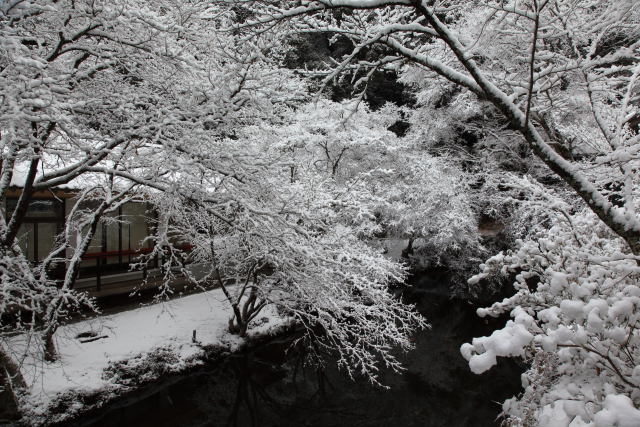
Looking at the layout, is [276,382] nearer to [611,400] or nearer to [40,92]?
[40,92]

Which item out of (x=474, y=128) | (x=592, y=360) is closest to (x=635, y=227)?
(x=592, y=360)

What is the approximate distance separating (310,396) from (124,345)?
15.1ft

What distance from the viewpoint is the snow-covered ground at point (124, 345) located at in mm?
7363

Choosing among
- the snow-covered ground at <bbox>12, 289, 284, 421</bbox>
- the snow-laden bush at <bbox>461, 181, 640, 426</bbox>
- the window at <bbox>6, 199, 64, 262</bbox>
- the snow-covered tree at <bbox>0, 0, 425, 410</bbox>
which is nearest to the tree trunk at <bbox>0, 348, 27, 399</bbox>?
the snow-covered tree at <bbox>0, 0, 425, 410</bbox>

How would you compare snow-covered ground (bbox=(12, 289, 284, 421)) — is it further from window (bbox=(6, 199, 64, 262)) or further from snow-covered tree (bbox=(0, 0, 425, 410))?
window (bbox=(6, 199, 64, 262))

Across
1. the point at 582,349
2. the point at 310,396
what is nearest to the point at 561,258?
the point at 582,349

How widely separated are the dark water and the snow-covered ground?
541mm

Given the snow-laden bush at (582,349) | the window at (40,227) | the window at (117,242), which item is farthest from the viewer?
the window at (117,242)

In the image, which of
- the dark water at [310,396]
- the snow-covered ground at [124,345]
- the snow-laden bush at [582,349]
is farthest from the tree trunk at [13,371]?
the snow-laden bush at [582,349]

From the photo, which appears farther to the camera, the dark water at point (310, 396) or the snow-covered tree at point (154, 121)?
the dark water at point (310, 396)

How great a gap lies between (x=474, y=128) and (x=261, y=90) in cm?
1017

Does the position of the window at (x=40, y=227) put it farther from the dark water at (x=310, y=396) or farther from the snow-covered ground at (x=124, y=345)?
the dark water at (x=310, y=396)

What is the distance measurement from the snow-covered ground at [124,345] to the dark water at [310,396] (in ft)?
1.78

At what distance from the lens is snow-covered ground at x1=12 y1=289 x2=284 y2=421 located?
7.36 metres
